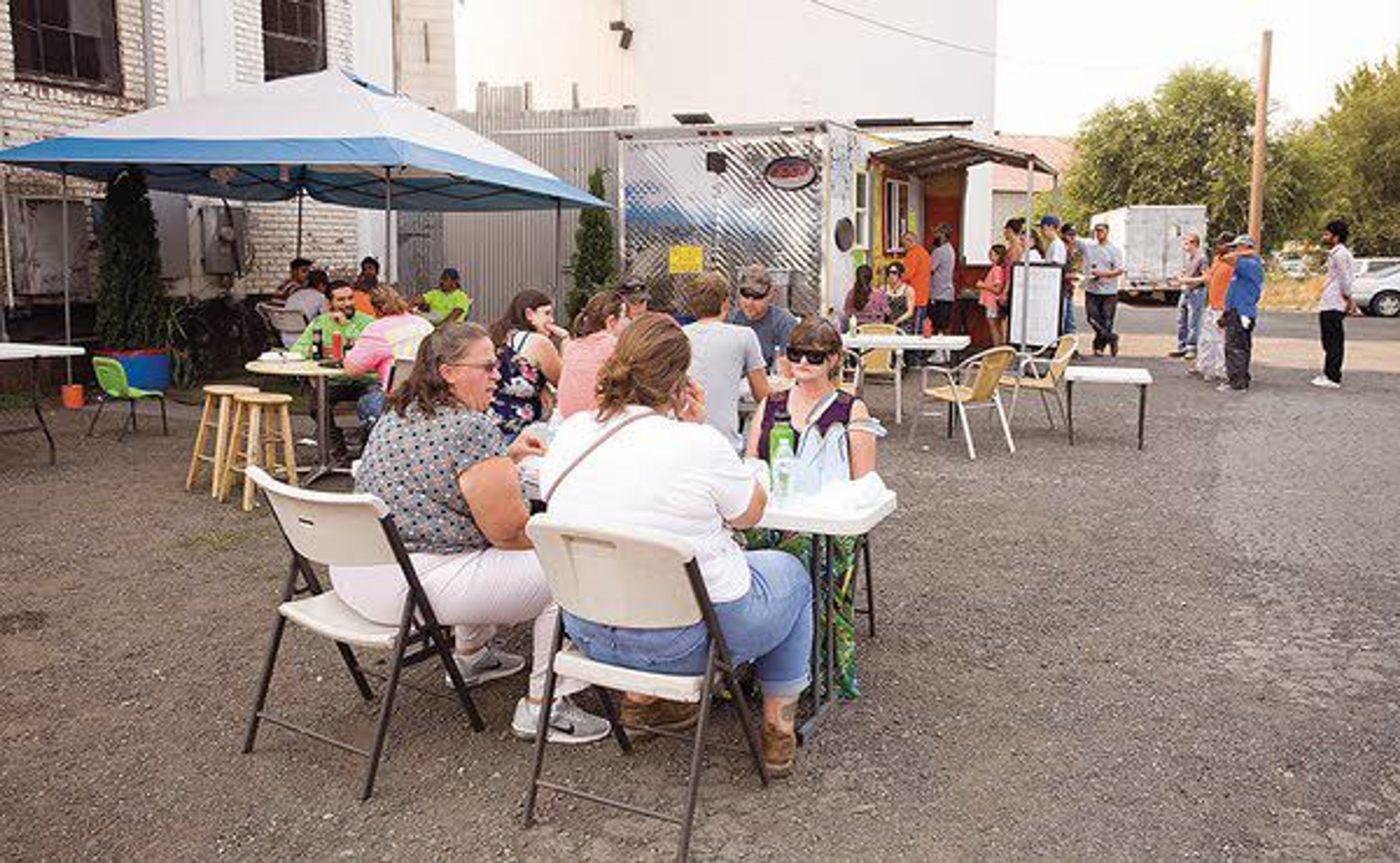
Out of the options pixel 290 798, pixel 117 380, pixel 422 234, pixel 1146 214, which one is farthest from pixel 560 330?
pixel 1146 214

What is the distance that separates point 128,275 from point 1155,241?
2697cm

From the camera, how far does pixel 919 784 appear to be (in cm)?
365

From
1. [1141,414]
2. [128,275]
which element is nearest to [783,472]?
[1141,414]

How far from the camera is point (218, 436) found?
7695 millimetres

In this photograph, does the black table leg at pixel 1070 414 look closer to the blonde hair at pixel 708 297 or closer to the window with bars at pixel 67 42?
the blonde hair at pixel 708 297

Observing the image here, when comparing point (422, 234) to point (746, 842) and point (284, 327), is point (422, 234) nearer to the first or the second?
point (284, 327)

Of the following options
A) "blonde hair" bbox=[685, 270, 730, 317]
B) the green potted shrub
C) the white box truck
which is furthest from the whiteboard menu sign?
the white box truck

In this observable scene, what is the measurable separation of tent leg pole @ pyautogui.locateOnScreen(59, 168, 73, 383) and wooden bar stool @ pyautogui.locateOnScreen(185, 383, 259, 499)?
3.67 metres

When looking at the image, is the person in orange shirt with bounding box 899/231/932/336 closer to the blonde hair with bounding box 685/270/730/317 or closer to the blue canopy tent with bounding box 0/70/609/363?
the blue canopy tent with bounding box 0/70/609/363

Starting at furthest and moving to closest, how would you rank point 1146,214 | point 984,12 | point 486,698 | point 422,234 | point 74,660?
point 1146,214 < point 984,12 < point 422,234 < point 74,660 < point 486,698

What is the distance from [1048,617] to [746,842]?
2.36 meters

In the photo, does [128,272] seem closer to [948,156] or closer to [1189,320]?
[948,156]

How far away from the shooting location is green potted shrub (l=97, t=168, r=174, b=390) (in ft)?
38.7

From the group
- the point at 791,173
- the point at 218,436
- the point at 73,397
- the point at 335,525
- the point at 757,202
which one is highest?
the point at 791,173
